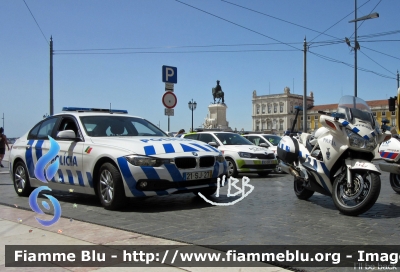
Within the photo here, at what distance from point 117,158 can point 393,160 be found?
199 inches

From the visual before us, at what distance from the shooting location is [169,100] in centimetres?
1223

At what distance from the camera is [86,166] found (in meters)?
6.47

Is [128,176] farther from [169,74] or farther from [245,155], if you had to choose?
[169,74]

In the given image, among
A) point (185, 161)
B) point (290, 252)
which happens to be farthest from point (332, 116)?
point (290, 252)

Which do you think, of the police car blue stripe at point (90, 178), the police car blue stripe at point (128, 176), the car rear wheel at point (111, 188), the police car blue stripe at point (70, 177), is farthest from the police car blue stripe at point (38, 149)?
the police car blue stripe at point (128, 176)

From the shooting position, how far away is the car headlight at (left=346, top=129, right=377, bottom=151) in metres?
5.51

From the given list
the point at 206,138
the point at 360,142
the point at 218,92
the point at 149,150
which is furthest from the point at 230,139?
the point at 218,92

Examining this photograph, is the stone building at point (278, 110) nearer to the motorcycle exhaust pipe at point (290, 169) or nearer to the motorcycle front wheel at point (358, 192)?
the motorcycle exhaust pipe at point (290, 169)

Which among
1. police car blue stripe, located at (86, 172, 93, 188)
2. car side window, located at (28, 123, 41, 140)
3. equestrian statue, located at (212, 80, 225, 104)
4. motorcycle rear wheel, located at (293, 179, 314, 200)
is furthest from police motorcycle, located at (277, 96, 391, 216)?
equestrian statue, located at (212, 80, 225, 104)

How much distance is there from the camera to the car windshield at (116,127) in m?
6.93

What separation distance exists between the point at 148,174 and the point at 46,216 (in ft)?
4.89

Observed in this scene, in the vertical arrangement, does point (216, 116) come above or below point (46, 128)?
above

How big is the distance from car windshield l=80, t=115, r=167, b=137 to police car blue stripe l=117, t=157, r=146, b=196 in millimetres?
1073

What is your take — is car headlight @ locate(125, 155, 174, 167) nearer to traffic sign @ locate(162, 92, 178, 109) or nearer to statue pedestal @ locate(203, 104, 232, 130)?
traffic sign @ locate(162, 92, 178, 109)
